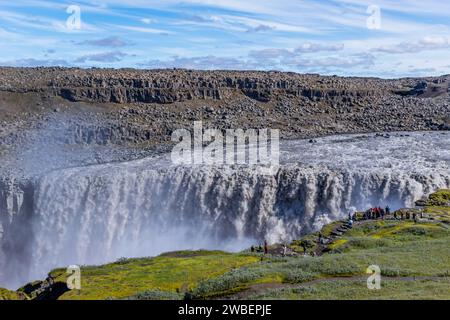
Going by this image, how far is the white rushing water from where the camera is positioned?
2062 inches

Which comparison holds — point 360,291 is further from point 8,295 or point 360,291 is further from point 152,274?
point 8,295

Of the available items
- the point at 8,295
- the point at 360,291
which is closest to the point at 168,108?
the point at 8,295

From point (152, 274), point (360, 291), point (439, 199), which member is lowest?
point (152, 274)

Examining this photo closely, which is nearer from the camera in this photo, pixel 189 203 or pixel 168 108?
pixel 189 203

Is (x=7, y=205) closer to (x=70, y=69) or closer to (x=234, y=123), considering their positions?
(x=234, y=123)

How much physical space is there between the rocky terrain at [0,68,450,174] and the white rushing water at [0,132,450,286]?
46.7ft

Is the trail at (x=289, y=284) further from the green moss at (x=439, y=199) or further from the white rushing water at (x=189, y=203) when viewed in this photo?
the white rushing water at (x=189, y=203)

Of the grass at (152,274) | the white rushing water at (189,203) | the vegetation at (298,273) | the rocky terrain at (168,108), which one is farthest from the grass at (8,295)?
the rocky terrain at (168,108)

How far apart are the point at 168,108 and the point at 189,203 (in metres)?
41.6

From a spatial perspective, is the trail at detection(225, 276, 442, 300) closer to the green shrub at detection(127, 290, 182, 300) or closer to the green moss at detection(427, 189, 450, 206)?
the green shrub at detection(127, 290, 182, 300)

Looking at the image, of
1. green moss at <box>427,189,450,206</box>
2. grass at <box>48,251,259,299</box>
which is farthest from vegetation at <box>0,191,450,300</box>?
green moss at <box>427,189,450,206</box>

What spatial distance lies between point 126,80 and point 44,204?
148 ft

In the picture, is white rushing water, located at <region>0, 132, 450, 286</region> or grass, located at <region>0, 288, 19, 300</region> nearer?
grass, located at <region>0, 288, 19, 300</region>

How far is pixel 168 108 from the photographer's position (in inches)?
3765
